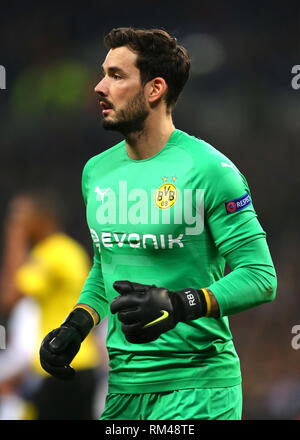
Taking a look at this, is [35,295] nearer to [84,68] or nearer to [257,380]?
[257,380]

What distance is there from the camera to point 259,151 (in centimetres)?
804

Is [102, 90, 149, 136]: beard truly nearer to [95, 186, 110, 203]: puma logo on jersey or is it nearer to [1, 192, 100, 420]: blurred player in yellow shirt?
[95, 186, 110, 203]: puma logo on jersey

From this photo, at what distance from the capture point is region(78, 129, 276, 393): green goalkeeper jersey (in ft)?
8.03

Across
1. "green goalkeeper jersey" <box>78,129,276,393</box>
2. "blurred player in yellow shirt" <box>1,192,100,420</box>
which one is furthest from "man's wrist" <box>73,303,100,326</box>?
"blurred player in yellow shirt" <box>1,192,100,420</box>

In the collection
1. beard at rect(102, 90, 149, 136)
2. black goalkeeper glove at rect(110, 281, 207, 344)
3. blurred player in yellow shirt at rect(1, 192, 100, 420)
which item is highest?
beard at rect(102, 90, 149, 136)

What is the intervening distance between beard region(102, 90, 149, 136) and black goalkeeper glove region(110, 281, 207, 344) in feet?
2.13

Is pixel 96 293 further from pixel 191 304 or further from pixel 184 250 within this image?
pixel 191 304

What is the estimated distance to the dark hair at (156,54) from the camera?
270 cm

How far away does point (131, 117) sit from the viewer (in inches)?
105

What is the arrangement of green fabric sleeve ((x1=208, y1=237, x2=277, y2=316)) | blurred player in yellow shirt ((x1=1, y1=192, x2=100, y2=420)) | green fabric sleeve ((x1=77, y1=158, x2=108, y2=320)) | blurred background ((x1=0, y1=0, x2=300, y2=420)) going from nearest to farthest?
green fabric sleeve ((x1=208, y1=237, x2=277, y2=316)), green fabric sleeve ((x1=77, y1=158, x2=108, y2=320)), blurred player in yellow shirt ((x1=1, y1=192, x2=100, y2=420)), blurred background ((x1=0, y1=0, x2=300, y2=420))

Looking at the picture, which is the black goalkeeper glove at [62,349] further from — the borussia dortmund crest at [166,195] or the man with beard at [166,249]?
the borussia dortmund crest at [166,195]

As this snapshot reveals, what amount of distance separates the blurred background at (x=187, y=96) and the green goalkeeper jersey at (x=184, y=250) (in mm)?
4867

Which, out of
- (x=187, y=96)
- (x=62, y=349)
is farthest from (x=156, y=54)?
(x=187, y=96)
